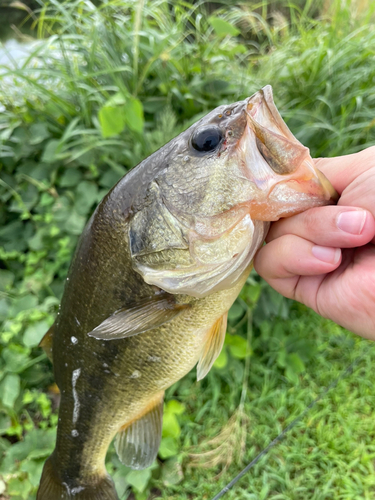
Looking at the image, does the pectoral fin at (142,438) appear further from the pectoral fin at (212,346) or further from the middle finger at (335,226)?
the middle finger at (335,226)

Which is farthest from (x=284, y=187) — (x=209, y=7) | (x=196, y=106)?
(x=209, y=7)

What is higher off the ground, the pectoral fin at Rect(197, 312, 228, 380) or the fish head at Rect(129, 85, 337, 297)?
the fish head at Rect(129, 85, 337, 297)

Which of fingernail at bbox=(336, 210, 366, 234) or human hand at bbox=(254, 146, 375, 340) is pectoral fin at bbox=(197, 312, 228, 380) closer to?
human hand at bbox=(254, 146, 375, 340)

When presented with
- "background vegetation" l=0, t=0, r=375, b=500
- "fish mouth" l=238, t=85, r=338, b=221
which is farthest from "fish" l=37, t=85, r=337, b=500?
"background vegetation" l=0, t=0, r=375, b=500

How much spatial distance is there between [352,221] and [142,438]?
107 centimetres

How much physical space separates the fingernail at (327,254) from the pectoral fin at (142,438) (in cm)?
78

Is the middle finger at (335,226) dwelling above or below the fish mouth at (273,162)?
below

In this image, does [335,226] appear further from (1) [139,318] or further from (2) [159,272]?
(1) [139,318]

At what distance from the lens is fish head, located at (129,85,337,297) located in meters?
0.71

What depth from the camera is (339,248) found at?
778 mm

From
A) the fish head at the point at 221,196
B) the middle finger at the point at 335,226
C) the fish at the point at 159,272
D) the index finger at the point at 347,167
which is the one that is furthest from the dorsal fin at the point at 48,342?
the index finger at the point at 347,167

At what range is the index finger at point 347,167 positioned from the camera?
81 cm

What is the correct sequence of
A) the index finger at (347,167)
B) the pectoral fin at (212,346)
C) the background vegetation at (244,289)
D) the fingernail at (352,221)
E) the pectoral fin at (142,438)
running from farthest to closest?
the background vegetation at (244,289), the pectoral fin at (142,438), the pectoral fin at (212,346), the index finger at (347,167), the fingernail at (352,221)

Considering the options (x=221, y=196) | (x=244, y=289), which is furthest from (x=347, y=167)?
(x=244, y=289)
